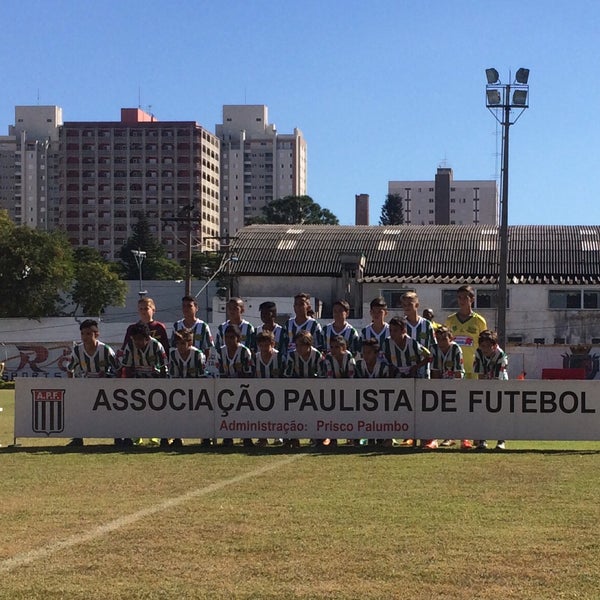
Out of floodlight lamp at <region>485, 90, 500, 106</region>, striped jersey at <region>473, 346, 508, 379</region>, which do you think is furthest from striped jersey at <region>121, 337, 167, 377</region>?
floodlight lamp at <region>485, 90, 500, 106</region>

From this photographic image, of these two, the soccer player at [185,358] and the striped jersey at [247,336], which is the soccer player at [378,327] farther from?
the soccer player at [185,358]

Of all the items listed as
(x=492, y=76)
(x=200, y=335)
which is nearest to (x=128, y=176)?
(x=492, y=76)

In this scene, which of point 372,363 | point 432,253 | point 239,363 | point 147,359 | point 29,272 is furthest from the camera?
point 29,272

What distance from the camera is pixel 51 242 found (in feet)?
232

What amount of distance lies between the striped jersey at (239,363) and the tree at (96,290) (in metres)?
66.9

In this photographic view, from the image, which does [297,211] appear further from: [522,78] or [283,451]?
[283,451]

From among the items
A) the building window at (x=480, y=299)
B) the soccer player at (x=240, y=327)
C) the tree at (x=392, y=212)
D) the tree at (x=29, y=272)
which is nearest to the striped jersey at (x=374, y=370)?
the soccer player at (x=240, y=327)

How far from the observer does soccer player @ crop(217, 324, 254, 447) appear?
14406mm

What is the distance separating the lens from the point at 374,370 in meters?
14.2

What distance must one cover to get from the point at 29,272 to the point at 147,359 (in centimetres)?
5650

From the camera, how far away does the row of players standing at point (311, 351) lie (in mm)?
14227

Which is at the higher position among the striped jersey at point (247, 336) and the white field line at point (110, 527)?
the striped jersey at point (247, 336)

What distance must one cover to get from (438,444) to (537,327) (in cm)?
4592

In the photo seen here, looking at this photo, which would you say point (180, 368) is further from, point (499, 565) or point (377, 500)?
point (499, 565)
